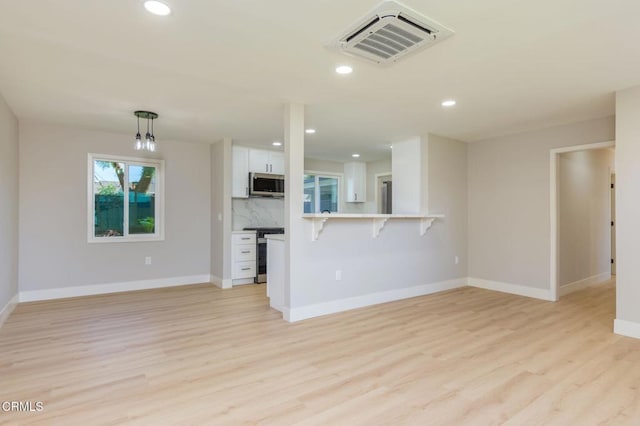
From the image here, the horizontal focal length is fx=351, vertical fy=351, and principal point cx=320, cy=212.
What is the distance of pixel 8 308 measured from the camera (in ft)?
12.7

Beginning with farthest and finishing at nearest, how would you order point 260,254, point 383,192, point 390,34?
point 383,192 < point 260,254 < point 390,34

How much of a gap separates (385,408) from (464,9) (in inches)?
92.8

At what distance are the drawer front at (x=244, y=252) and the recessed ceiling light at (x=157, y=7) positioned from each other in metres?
3.95

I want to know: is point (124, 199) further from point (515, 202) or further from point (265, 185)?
point (515, 202)

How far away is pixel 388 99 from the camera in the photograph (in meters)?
3.58

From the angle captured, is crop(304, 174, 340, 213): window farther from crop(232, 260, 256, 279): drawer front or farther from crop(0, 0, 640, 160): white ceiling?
crop(0, 0, 640, 160): white ceiling

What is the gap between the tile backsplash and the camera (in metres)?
6.13

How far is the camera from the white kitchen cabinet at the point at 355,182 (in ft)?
24.4

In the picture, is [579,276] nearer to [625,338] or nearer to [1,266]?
[625,338]

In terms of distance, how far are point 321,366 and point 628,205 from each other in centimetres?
317

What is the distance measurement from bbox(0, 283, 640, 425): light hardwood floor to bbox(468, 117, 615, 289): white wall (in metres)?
0.85

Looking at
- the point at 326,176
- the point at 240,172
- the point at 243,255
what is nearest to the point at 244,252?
the point at 243,255

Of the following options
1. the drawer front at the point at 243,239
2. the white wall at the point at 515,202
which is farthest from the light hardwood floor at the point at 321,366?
the drawer front at the point at 243,239

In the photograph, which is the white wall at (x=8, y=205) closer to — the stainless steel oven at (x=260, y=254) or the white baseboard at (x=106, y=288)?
the white baseboard at (x=106, y=288)
